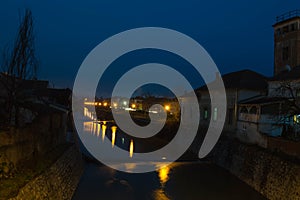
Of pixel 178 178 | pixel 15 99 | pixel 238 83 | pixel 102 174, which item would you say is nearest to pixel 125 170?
pixel 102 174

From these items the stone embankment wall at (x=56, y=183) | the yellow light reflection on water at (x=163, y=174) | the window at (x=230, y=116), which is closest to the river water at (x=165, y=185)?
the yellow light reflection on water at (x=163, y=174)

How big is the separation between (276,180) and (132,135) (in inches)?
1150

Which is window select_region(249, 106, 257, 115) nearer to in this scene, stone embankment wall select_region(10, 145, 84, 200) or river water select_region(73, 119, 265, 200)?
river water select_region(73, 119, 265, 200)

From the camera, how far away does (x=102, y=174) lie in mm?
19484

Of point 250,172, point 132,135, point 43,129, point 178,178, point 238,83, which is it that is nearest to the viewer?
point 43,129

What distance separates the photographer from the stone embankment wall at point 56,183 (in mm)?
9305

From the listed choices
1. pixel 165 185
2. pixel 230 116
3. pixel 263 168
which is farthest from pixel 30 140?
pixel 230 116

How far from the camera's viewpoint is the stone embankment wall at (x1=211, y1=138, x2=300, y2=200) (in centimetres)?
1328

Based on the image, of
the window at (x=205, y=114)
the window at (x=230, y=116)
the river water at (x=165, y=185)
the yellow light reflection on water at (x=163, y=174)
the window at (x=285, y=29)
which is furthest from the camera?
the window at (x=285, y=29)

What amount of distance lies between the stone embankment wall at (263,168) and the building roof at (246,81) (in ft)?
18.2

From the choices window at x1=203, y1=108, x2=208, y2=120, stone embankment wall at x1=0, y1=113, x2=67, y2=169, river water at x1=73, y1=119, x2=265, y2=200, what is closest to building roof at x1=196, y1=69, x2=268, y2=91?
window at x1=203, y1=108, x2=208, y2=120

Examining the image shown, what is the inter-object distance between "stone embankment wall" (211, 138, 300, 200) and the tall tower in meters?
12.1

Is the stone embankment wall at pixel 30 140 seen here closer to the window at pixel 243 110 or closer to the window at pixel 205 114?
the window at pixel 243 110

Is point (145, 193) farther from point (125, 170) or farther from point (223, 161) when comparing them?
point (223, 161)
